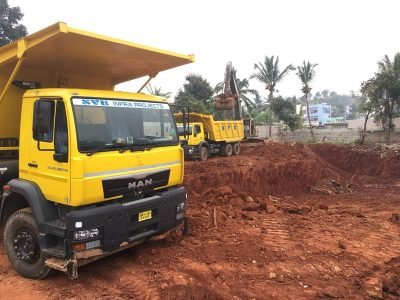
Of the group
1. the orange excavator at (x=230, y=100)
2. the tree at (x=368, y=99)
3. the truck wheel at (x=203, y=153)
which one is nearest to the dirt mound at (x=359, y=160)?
the tree at (x=368, y=99)

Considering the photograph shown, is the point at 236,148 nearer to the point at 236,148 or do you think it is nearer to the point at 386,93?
the point at 236,148

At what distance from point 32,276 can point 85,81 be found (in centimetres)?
338

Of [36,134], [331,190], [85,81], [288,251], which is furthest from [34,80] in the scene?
[331,190]

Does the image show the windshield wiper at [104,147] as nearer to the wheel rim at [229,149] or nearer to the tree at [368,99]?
the wheel rim at [229,149]

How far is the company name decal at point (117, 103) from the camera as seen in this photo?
504 cm

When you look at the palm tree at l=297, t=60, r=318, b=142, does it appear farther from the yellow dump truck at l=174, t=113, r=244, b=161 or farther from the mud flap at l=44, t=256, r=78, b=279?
the mud flap at l=44, t=256, r=78, b=279

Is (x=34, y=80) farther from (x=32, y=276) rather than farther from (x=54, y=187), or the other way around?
(x=32, y=276)

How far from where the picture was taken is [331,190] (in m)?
15.6

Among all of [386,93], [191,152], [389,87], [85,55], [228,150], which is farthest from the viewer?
[386,93]

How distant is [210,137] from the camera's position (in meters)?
21.1

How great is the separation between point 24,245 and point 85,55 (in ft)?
9.40

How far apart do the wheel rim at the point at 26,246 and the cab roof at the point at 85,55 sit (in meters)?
2.43

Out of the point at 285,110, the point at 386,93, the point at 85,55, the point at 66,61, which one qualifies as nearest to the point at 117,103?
the point at 85,55

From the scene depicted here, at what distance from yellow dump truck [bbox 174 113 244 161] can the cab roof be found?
11.4 metres
